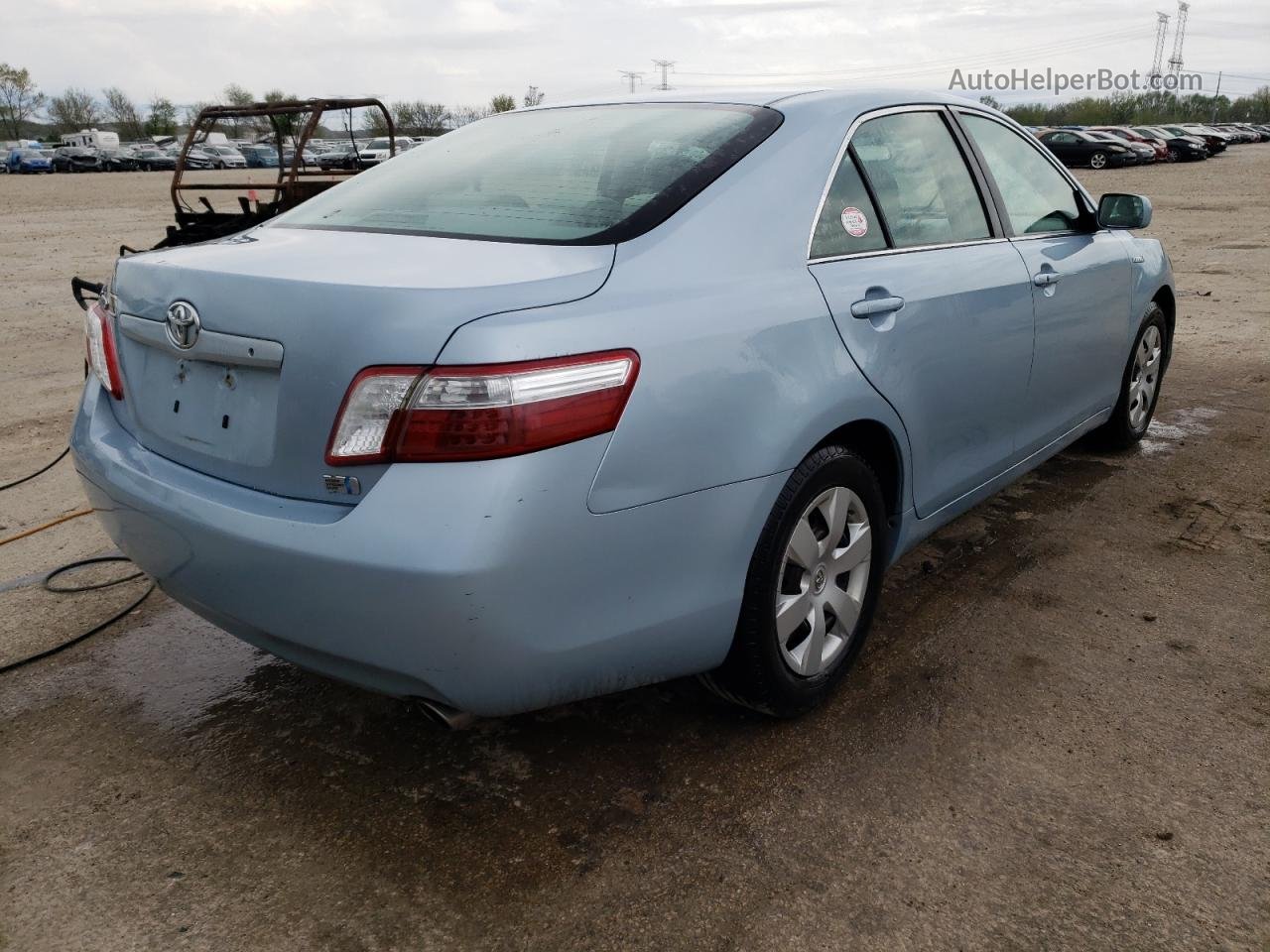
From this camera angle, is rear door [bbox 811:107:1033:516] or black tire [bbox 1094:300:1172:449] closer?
rear door [bbox 811:107:1033:516]

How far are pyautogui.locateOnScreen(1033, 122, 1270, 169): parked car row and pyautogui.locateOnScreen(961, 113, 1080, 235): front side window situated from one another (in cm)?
2435

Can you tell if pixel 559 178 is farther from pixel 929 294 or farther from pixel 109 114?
pixel 109 114

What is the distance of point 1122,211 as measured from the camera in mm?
4004

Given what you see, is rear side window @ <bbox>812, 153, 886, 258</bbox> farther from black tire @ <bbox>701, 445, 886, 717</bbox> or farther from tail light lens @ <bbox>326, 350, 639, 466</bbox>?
tail light lens @ <bbox>326, 350, 639, 466</bbox>

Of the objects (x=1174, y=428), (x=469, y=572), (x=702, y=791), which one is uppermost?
(x=469, y=572)

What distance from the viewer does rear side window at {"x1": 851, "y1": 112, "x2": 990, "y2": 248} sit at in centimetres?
293

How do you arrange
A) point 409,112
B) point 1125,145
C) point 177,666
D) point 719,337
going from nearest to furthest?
1. point 719,337
2. point 177,666
3. point 1125,145
4. point 409,112

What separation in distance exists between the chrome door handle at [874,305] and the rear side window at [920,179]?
0.26m

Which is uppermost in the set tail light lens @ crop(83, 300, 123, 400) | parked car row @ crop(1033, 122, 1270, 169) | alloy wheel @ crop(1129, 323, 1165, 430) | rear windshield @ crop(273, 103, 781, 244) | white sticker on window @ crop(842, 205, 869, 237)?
rear windshield @ crop(273, 103, 781, 244)

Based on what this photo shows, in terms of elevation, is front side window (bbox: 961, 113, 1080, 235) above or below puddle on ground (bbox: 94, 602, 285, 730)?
above

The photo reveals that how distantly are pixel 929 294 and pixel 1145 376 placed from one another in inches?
102

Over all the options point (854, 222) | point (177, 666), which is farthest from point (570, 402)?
point (177, 666)

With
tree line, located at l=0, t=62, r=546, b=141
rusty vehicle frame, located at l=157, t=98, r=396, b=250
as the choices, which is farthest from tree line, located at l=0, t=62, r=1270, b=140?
rusty vehicle frame, located at l=157, t=98, r=396, b=250

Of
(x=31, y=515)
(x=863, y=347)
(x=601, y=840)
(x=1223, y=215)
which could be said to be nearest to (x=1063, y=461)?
(x=863, y=347)
